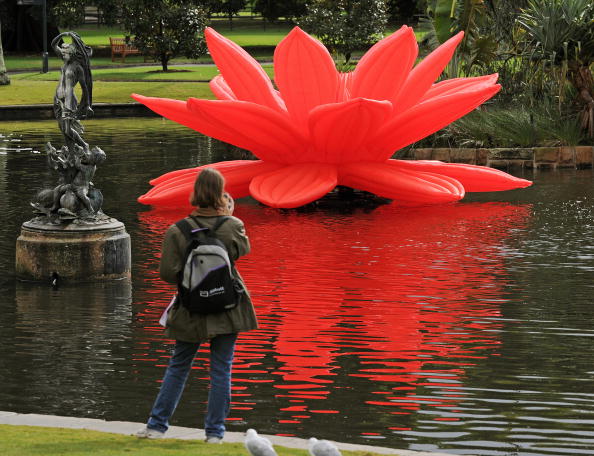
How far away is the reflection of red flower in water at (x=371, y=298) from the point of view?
7.99 m

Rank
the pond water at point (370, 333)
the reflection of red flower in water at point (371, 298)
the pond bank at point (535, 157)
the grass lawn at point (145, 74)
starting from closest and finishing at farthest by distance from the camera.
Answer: the pond water at point (370, 333)
the reflection of red flower in water at point (371, 298)
the pond bank at point (535, 157)
the grass lawn at point (145, 74)

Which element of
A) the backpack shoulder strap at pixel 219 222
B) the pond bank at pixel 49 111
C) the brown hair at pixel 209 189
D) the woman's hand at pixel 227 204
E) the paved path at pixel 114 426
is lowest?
the pond bank at pixel 49 111

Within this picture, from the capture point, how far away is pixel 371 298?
10.5 m

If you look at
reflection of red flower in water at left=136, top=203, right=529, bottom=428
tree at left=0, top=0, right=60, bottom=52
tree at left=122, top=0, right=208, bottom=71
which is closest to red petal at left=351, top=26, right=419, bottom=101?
reflection of red flower in water at left=136, top=203, right=529, bottom=428

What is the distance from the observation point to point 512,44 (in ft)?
82.1

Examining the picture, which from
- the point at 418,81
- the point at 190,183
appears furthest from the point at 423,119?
the point at 190,183

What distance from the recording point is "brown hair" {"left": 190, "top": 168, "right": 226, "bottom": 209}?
6.35m

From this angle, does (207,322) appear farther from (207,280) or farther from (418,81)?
(418,81)

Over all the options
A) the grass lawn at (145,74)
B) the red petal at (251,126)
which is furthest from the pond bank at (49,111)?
the red petal at (251,126)

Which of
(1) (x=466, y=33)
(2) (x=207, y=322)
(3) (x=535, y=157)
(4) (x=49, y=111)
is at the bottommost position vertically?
(4) (x=49, y=111)

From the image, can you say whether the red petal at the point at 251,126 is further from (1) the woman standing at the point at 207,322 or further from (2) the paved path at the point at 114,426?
(2) the paved path at the point at 114,426

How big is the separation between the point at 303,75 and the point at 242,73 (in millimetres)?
897

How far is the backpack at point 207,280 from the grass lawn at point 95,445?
2.15 feet

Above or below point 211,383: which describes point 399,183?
below
